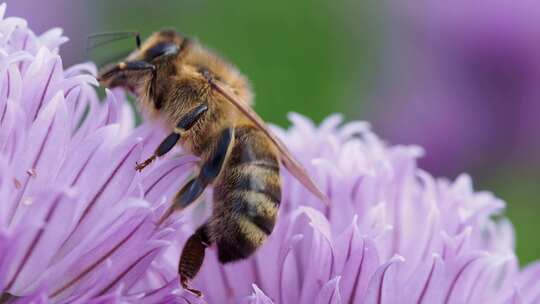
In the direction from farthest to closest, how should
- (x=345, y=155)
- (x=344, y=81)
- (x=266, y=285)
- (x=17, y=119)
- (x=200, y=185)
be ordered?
1. (x=344, y=81)
2. (x=345, y=155)
3. (x=266, y=285)
4. (x=200, y=185)
5. (x=17, y=119)

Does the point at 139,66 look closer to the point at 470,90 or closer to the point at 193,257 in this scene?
the point at 193,257

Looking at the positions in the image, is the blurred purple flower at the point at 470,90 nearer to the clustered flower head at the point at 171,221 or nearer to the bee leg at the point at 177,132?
the clustered flower head at the point at 171,221

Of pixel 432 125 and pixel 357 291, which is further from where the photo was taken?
pixel 432 125

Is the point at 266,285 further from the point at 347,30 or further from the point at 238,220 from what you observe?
the point at 347,30

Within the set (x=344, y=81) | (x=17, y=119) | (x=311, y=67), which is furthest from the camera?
(x=311, y=67)

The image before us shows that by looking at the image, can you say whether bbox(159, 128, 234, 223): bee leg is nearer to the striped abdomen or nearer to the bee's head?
the striped abdomen

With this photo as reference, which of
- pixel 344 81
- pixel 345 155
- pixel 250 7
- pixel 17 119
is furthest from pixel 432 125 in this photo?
pixel 17 119

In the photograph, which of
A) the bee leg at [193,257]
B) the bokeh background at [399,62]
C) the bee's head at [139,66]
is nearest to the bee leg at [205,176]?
the bee leg at [193,257]
